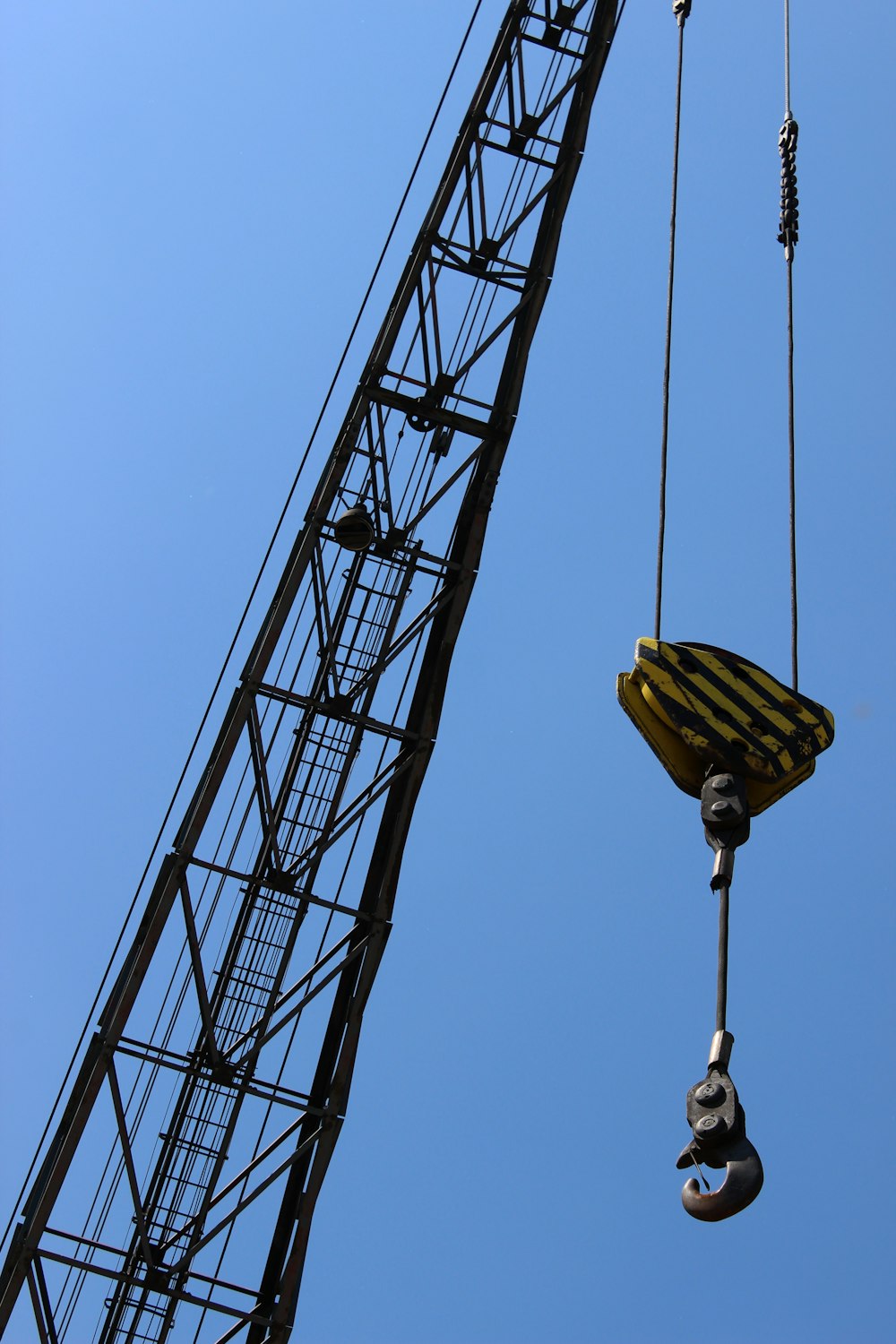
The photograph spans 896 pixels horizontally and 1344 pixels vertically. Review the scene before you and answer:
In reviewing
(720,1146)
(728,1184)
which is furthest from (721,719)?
(728,1184)

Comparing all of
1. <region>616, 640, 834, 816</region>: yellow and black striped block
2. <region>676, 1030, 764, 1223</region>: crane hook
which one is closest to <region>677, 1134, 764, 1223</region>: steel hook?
<region>676, 1030, 764, 1223</region>: crane hook

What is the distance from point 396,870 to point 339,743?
122cm

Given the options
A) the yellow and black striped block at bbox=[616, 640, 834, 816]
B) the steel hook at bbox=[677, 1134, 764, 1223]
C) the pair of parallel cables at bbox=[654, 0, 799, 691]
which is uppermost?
the pair of parallel cables at bbox=[654, 0, 799, 691]

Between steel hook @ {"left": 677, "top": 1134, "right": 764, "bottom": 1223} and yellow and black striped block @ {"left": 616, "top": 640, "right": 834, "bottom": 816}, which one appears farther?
yellow and black striped block @ {"left": 616, "top": 640, "right": 834, "bottom": 816}

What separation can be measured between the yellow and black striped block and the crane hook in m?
1.80

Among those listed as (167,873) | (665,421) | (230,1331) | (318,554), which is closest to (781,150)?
(665,421)

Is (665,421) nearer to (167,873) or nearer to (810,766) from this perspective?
(810,766)

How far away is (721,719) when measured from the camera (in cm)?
891

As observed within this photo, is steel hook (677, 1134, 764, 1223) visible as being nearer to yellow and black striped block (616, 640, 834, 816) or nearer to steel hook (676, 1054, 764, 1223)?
steel hook (676, 1054, 764, 1223)

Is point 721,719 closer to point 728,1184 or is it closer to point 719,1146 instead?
point 719,1146

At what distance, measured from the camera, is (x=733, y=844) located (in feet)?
27.5

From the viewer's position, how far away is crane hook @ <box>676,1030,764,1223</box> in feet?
23.4

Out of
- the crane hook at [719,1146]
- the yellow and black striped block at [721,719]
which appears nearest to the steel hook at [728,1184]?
the crane hook at [719,1146]

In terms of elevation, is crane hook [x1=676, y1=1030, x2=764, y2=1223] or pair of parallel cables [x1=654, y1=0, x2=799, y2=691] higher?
pair of parallel cables [x1=654, y1=0, x2=799, y2=691]
